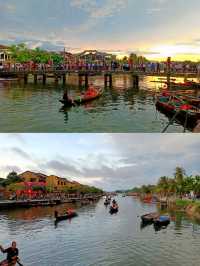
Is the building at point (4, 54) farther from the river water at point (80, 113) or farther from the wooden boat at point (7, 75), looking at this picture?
the river water at point (80, 113)

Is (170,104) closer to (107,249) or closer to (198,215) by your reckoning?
(198,215)

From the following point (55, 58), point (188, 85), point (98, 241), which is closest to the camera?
point (98, 241)

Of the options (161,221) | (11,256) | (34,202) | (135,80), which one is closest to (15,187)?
(34,202)

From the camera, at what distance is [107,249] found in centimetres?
602

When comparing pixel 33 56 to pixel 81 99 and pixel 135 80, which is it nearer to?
pixel 135 80

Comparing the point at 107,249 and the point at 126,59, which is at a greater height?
the point at 126,59

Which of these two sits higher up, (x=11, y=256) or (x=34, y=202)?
(x=11, y=256)

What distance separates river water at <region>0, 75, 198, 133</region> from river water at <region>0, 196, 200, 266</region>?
6.00ft

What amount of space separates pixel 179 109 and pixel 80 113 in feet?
7.76

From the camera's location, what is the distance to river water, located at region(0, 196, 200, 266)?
538cm

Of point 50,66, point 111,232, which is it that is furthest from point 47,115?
point 50,66

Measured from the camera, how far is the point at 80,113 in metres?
10.1

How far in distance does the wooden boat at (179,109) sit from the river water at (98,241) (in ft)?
6.93

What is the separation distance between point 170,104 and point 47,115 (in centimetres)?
277
